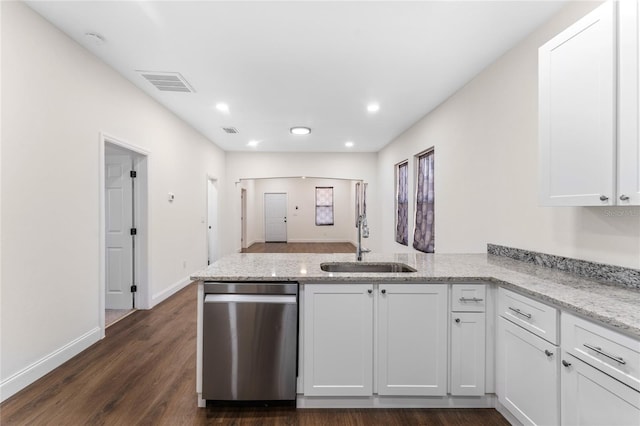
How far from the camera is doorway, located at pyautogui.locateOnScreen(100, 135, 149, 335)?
3.91 metres

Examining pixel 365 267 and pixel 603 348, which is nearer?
pixel 603 348

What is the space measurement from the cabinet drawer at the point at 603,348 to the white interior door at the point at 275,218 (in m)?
10.7

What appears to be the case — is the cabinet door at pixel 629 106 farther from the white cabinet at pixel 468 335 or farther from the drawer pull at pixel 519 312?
the white cabinet at pixel 468 335

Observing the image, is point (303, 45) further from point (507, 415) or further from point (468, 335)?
point (507, 415)

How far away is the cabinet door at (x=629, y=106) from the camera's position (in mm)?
1378

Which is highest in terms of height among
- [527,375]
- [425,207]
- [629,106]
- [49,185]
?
[629,106]

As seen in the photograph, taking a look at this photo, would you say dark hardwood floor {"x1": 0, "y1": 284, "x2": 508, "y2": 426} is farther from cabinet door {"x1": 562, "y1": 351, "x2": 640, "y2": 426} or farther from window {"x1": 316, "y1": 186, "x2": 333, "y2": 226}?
window {"x1": 316, "y1": 186, "x2": 333, "y2": 226}

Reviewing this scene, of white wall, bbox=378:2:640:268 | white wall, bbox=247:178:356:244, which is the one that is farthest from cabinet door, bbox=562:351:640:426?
white wall, bbox=247:178:356:244

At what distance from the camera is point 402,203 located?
5.96 m

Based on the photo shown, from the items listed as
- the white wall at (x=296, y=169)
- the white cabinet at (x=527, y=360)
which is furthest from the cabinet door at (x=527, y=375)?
the white wall at (x=296, y=169)

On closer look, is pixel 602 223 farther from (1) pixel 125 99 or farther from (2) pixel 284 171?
(2) pixel 284 171

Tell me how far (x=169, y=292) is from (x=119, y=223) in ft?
4.11

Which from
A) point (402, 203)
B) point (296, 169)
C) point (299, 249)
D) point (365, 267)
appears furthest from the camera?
point (299, 249)

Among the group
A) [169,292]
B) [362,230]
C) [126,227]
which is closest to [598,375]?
[362,230]
